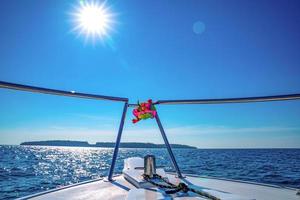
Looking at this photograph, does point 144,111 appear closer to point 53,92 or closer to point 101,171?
point 53,92

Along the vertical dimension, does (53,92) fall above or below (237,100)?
below

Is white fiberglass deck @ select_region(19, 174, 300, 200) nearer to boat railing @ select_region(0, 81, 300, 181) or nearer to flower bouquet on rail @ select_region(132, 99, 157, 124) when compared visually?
boat railing @ select_region(0, 81, 300, 181)

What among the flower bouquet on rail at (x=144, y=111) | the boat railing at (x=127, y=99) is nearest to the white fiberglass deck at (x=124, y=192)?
the boat railing at (x=127, y=99)

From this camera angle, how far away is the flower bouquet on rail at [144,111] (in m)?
3.86

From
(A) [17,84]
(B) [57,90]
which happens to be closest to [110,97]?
(B) [57,90]

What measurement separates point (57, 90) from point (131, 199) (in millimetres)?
1623

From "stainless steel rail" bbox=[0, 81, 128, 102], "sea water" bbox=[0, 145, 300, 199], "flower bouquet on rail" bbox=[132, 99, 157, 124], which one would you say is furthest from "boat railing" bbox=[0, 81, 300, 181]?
"sea water" bbox=[0, 145, 300, 199]

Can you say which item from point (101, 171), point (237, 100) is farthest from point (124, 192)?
point (101, 171)

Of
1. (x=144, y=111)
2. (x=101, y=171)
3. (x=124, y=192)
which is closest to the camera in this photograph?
(x=124, y=192)

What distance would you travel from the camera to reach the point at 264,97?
9.04 feet

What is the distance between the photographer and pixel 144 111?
3.85 meters

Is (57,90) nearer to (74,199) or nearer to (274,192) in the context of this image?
(74,199)

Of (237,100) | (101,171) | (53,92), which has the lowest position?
(101,171)

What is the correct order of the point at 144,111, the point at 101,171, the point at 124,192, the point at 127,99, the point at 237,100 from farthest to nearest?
the point at 101,171 → the point at 127,99 → the point at 144,111 → the point at 237,100 → the point at 124,192
